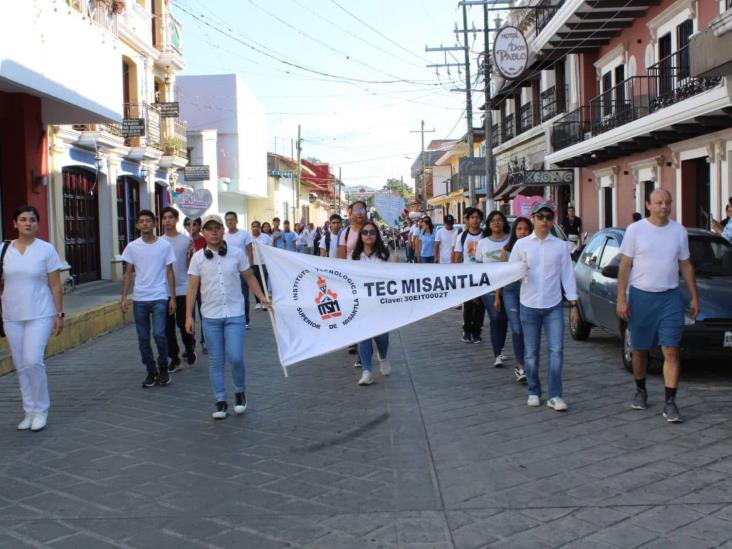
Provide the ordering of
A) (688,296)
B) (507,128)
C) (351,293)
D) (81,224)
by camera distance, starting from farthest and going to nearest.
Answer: (507,128) < (81,224) < (688,296) < (351,293)

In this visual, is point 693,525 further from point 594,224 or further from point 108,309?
point 594,224

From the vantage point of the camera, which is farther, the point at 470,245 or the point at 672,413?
the point at 470,245

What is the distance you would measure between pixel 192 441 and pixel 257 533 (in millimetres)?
1990

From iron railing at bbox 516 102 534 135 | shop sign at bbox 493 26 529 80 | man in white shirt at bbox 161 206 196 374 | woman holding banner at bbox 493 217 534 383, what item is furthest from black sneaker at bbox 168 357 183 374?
iron railing at bbox 516 102 534 135

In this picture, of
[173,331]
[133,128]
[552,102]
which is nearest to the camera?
[173,331]

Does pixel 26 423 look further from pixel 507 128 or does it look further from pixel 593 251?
pixel 507 128

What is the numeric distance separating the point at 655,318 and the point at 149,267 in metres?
4.97

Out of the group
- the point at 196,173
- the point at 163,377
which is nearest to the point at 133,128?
the point at 196,173

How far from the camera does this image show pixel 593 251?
1045 centimetres

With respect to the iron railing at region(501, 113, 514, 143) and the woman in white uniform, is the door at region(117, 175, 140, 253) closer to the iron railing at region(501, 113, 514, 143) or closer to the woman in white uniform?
the woman in white uniform

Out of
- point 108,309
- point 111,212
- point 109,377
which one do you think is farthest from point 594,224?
point 109,377

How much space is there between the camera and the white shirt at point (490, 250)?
8672mm

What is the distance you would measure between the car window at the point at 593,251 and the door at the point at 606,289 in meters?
0.12

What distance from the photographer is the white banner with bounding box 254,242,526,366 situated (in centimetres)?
714
